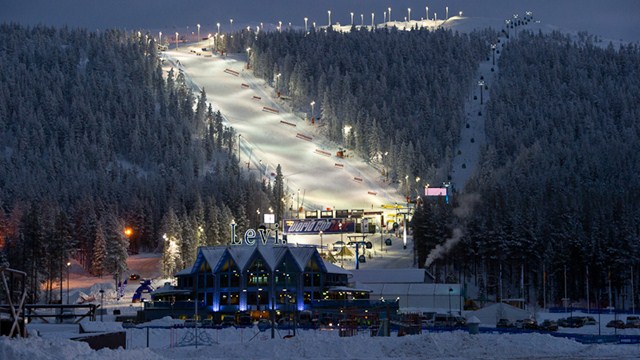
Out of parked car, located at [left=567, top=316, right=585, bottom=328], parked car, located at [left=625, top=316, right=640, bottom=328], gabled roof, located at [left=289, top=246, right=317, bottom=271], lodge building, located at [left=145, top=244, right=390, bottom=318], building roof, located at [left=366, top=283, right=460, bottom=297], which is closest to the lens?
parked car, located at [left=625, top=316, right=640, bottom=328]

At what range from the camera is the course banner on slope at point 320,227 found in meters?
161

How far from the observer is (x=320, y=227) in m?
162

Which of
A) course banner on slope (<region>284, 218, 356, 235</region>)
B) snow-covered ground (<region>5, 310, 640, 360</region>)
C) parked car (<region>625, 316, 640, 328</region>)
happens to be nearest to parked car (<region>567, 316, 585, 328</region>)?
parked car (<region>625, 316, 640, 328</region>)

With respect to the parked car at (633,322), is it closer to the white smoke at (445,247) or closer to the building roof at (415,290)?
the building roof at (415,290)

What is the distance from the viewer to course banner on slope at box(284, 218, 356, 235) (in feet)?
528

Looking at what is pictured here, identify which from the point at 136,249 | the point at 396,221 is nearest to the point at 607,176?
the point at 396,221

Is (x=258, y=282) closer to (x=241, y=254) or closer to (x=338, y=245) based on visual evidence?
(x=241, y=254)

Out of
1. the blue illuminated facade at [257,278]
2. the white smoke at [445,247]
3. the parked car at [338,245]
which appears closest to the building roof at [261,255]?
the blue illuminated facade at [257,278]

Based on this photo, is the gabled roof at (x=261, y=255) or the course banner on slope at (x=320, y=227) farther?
the course banner on slope at (x=320, y=227)

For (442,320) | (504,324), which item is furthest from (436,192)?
(504,324)

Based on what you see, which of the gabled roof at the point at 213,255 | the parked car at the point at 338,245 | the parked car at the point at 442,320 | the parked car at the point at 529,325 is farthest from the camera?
the parked car at the point at 338,245

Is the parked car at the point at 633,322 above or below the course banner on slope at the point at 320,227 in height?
below

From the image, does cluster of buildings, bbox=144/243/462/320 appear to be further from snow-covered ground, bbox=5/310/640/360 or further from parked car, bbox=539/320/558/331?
snow-covered ground, bbox=5/310/640/360

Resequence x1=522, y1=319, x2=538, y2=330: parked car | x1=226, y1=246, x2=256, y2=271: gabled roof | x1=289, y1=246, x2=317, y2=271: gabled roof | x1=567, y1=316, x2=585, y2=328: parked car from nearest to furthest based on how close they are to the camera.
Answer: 1. x1=522, y1=319, x2=538, y2=330: parked car
2. x1=567, y1=316, x2=585, y2=328: parked car
3. x1=226, y1=246, x2=256, y2=271: gabled roof
4. x1=289, y1=246, x2=317, y2=271: gabled roof
